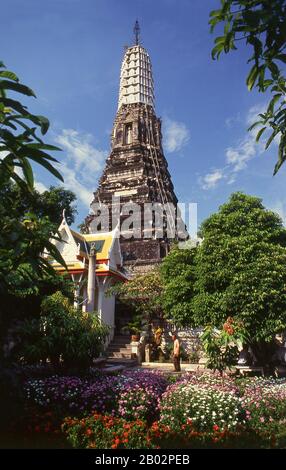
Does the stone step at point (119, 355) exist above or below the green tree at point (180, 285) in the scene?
below

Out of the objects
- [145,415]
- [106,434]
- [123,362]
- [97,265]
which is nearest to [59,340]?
[145,415]

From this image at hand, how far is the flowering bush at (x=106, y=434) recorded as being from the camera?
6070 millimetres

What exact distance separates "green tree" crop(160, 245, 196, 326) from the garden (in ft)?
22.4

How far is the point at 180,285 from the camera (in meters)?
16.8

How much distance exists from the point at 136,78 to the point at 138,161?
1455cm

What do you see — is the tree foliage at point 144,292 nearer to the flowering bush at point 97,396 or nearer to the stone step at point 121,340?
the stone step at point 121,340

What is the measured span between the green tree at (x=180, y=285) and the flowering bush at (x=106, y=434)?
9897 millimetres

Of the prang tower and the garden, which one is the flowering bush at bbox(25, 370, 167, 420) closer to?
the garden

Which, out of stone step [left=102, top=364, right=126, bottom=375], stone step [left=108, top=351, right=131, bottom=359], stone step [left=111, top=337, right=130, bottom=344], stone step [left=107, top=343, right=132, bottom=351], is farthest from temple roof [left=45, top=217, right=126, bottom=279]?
stone step [left=102, top=364, right=126, bottom=375]

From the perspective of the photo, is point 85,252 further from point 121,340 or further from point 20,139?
point 20,139

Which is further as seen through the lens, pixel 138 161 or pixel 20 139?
pixel 138 161

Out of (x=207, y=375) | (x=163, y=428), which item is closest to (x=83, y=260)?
(x=207, y=375)

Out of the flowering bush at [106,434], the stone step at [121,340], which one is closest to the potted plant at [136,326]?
the stone step at [121,340]
